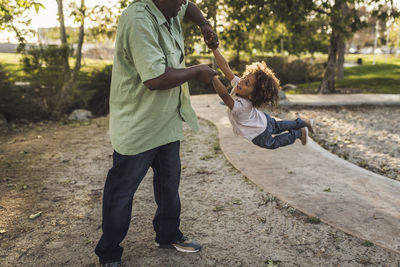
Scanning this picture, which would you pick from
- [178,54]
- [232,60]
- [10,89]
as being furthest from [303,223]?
[232,60]

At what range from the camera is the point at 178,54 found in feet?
7.82

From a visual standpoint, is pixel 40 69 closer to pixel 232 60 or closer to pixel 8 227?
pixel 8 227

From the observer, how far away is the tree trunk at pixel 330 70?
12.7 metres

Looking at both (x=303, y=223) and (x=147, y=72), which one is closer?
(x=147, y=72)

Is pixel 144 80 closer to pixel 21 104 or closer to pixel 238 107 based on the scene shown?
pixel 238 107

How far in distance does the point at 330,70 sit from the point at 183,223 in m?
11.1

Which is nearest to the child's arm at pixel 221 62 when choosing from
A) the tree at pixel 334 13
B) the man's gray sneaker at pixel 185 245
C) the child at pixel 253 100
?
the child at pixel 253 100

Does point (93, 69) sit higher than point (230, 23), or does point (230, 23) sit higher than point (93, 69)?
point (230, 23)

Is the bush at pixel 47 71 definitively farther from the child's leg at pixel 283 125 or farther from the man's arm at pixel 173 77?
the man's arm at pixel 173 77

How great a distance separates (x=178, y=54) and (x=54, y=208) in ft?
7.98

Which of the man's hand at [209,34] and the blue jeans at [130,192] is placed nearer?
the blue jeans at [130,192]

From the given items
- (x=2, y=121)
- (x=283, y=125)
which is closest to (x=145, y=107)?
(x=283, y=125)

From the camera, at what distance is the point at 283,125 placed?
13.0 feet

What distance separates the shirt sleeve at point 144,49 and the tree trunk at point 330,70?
11.6 metres
